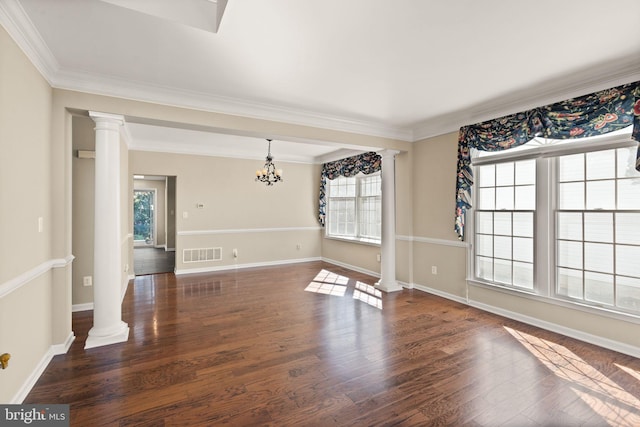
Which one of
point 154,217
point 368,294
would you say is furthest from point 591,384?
point 154,217

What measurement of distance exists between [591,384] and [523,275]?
1.56m

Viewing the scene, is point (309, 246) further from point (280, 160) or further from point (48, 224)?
point (48, 224)

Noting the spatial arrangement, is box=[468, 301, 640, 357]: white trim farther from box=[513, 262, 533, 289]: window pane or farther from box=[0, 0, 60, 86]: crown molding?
box=[0, 0, 60, 86]: crown molding

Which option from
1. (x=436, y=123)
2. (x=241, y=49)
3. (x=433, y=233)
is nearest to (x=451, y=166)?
(x=436, y=123)

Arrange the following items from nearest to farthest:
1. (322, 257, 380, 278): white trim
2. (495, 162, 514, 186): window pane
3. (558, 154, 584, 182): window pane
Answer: (558, 154, 584, 182): window pane < (495, 162, 514, 186): window pane < (322, 257, 380, 278): white trim

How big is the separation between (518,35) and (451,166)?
239cm

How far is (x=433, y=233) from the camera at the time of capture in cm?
490

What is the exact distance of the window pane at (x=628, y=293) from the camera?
288cm

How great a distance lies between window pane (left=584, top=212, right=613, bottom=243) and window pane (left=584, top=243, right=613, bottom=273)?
70mm

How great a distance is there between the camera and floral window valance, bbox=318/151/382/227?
5997 mm

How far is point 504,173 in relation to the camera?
13.0 feet

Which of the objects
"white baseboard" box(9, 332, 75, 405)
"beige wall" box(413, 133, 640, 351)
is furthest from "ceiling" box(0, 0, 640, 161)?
"white baseboard" box(9, 332, 75, 405)

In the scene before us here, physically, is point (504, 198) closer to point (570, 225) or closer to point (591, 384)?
point (570, 225)

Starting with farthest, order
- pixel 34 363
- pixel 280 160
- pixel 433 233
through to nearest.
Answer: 1. pixel 280 160
2. pixel 433 233
3. pixel 34 363
